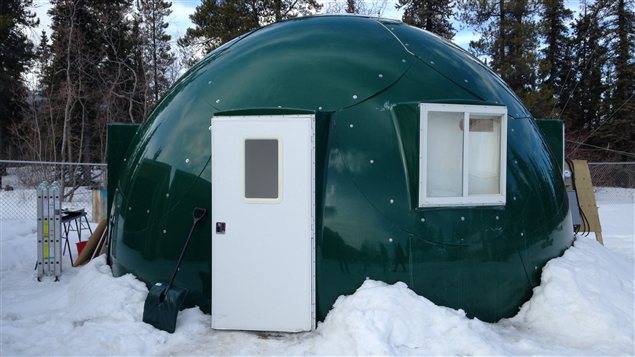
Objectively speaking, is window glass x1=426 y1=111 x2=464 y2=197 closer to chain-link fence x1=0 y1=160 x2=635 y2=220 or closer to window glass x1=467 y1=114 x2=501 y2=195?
window glass x1=467 y1=114 x2=501 y2=195

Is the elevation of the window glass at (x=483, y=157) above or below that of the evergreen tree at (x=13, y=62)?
below

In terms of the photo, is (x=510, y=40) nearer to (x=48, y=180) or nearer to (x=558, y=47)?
(x=558, y=47)

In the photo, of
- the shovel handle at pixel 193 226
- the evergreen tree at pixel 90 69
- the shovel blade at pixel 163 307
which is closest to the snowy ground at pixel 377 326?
the shovel blade at pixel 163 307

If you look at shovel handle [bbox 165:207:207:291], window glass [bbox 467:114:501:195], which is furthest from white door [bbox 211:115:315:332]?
window glass [bbox 467:114:501:195]

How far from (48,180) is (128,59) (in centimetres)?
1140

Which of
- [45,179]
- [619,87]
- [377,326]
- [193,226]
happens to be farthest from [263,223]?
[619,87]

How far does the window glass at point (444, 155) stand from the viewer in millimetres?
4754

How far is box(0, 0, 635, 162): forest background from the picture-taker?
23.1 m

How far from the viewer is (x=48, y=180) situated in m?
15.3

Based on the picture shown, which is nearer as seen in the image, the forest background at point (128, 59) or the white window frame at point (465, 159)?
the white window frame at point (465, 159)

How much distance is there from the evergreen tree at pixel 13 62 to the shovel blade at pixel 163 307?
2498 centimetres

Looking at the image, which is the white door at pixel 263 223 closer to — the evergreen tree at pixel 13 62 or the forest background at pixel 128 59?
the forest background at pixel 128 59

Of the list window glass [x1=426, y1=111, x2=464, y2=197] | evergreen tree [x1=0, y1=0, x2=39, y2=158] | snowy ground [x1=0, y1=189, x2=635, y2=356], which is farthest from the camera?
evergreen tree [x1=0, y1=0, x2=39, y2=158]

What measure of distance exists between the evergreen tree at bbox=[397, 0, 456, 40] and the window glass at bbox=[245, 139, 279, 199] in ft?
77.8
